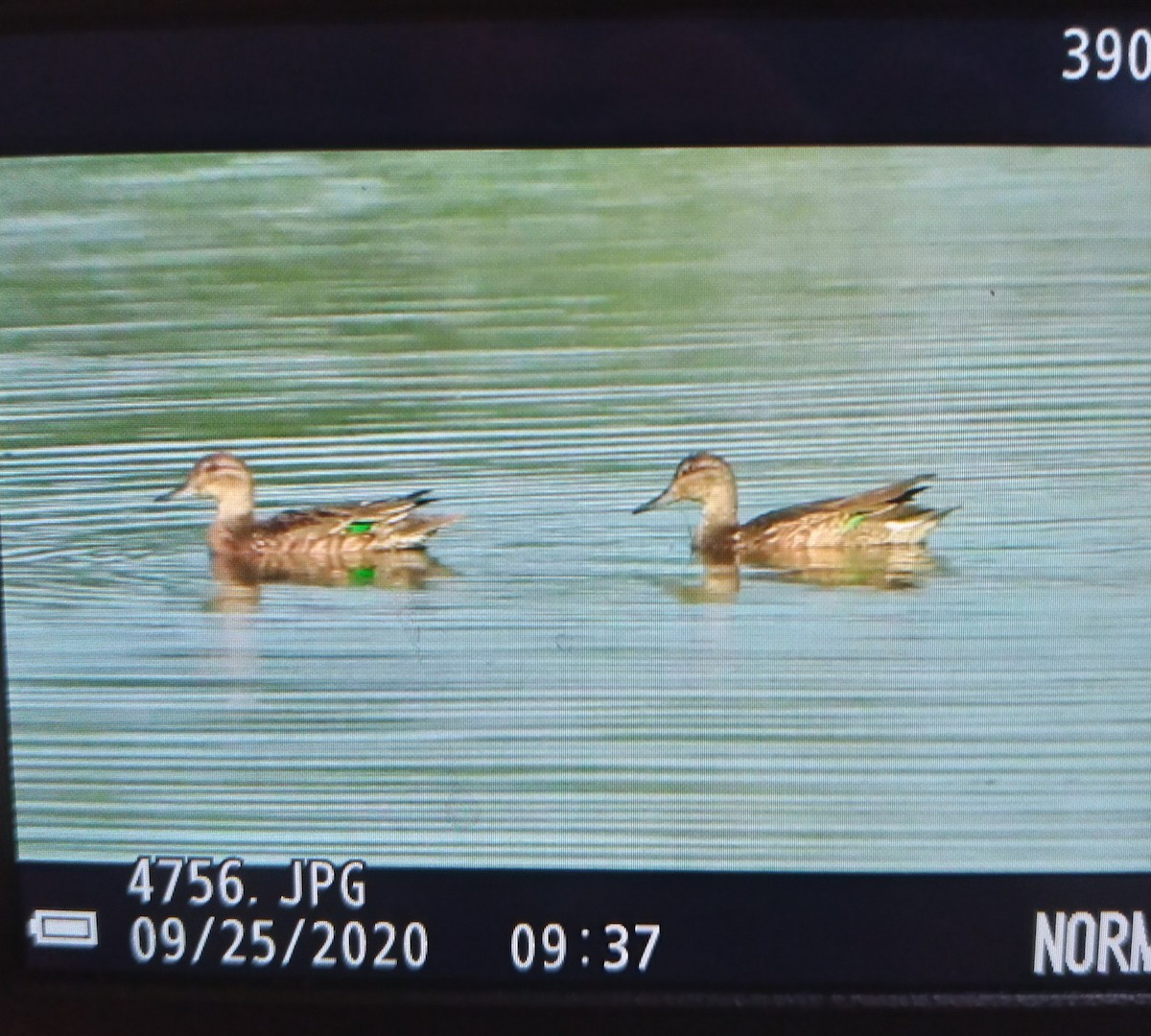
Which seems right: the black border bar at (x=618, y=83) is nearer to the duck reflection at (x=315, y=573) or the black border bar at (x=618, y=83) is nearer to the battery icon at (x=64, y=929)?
the duck reflection at (x=315, y=573)

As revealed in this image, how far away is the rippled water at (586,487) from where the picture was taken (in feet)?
2.46

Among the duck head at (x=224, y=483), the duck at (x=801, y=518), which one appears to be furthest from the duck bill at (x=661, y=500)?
the duck head at (x=224, y=483)

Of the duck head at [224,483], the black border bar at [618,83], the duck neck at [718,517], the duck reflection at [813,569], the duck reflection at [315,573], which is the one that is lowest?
the duck reflection at [813,569]

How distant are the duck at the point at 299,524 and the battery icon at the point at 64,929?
26 centimetres

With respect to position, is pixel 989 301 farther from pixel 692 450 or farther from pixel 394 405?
pixel 394 405

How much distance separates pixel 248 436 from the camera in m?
0.78

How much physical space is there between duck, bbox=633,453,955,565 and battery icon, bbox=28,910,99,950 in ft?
1.49

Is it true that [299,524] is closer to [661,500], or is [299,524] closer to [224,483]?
[224,483]

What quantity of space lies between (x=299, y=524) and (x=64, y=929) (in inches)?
12.2

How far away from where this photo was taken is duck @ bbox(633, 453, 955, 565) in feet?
→ 2.50

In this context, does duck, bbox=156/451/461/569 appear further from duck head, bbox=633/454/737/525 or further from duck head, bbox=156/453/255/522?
duck head, bbox=633/454/737/525

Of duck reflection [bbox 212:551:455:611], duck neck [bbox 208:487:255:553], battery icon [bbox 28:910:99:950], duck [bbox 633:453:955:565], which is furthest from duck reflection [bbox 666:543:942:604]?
battery icon [bbox 28:910:99:950]

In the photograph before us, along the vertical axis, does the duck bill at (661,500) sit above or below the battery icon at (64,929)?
above

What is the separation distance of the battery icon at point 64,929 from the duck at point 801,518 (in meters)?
0.45
